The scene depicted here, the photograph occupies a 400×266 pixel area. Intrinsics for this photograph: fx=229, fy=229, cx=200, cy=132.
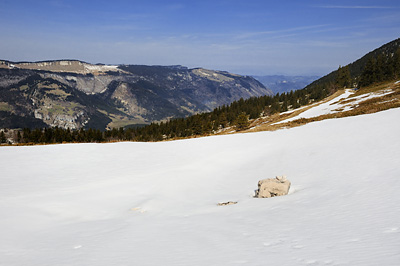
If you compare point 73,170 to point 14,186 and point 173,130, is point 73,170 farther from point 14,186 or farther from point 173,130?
point 173,130

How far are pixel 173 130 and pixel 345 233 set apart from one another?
10714 centimetres

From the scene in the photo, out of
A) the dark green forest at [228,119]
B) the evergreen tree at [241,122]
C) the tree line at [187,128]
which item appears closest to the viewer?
the evergreen tree at [241,122]

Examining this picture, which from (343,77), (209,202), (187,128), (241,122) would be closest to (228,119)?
(187,128)

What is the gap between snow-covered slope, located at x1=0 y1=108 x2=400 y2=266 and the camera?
21.7 feet

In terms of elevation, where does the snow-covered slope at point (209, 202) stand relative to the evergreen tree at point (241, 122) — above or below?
below

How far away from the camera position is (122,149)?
2516cm

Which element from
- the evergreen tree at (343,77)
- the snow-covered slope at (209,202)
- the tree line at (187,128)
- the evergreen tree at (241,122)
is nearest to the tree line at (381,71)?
the evergreen tree at (343,77)

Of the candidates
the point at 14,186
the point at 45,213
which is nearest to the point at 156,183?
the point at 45,213

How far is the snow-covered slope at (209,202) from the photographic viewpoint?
261 inches

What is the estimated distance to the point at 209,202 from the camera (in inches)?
538

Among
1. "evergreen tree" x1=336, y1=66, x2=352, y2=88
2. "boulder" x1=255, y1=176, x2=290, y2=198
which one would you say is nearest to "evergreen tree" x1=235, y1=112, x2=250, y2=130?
"evergreen tree" x1=336, y1=66, x2=352, y2=88

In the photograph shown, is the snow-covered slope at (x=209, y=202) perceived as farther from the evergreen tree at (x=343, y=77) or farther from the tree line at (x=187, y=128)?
the evergreen tree at (x=343, y=77)

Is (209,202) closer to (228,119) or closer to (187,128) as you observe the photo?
(187,128)

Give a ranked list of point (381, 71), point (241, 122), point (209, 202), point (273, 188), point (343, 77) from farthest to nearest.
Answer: point (343, 77), point (381, 71), point (241, 122), point (209, 202), point (273, 188)
